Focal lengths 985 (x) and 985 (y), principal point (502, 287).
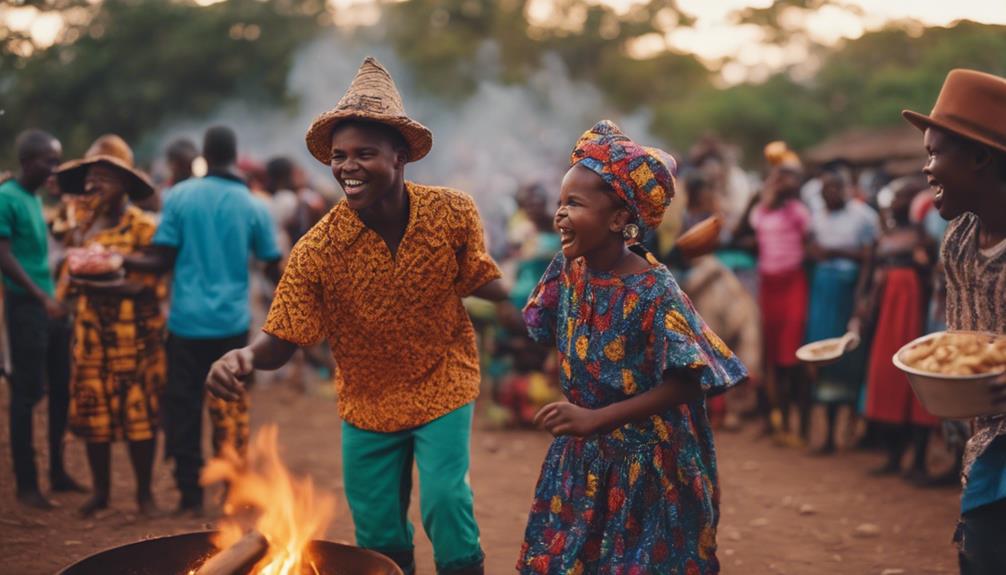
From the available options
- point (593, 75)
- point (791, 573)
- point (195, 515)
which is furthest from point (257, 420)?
point (593, 75)

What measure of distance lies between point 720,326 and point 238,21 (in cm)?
2772

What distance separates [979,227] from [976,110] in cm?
39

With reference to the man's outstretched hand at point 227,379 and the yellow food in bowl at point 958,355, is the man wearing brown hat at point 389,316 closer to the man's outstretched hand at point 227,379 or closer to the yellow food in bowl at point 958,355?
the man's outstretched hand at point 227,379

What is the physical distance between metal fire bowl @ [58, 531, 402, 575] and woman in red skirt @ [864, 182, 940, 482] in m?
5.25

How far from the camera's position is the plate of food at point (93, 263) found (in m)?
5.59

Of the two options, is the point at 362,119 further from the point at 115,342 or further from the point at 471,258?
the point at 115,342

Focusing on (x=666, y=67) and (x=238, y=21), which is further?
(x=666, y=67)

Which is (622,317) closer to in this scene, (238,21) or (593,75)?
(238,21)

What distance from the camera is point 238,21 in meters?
32.4

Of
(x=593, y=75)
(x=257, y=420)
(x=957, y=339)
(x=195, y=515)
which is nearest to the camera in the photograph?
(x=957, y=339)

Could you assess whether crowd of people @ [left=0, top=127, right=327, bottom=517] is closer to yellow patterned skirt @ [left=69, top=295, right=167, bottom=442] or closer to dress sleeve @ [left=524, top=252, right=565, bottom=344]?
yellow patterned skirt @ [left=69, top=295, right=167, bottom=442]

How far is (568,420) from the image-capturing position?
9.91 ft

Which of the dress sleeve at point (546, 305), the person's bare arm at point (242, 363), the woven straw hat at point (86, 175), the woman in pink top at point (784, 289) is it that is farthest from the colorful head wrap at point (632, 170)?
the woman in pink top at point (784, 289)

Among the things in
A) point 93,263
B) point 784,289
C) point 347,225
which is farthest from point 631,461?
point 784,289
